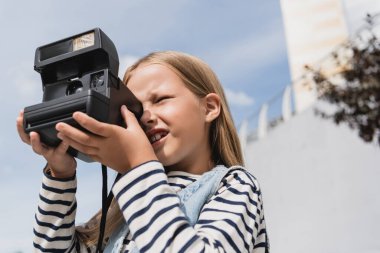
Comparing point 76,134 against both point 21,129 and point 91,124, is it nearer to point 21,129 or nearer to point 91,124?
point 91,124

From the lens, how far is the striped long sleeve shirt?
77cm

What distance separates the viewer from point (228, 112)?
3.95 ft

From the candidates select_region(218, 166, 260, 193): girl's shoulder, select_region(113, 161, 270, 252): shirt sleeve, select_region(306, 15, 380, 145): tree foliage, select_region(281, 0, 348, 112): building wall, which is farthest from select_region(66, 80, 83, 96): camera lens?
select_region(281, 0, 348, 112): building wall

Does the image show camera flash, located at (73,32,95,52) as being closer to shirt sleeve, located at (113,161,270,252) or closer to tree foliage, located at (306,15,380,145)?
shirt sleeve, located at (113,161,270,252)

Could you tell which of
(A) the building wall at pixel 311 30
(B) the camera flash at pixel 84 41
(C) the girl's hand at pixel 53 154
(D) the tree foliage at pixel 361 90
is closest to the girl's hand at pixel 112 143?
(C) the girl's hand at pixel 53 154

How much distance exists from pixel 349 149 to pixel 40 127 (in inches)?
262

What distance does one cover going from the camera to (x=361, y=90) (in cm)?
599

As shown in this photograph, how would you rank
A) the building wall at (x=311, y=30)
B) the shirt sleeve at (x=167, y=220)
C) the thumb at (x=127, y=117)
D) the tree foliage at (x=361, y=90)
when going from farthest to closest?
the building wall at (x=311, y=30) → the tree foliage at (x=361, y=90) → the thumb at (x=127, y=117) → the shirt sleeve at (x=167, y=220)

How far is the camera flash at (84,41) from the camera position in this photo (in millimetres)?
953

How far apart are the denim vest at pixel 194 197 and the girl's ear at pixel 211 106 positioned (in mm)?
171

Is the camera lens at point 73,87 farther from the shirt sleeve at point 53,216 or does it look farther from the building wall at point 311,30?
the building wall at point 311,30

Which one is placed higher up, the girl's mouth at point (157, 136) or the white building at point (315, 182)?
the girl's mouth at point (157, 136)

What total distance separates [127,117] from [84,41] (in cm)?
21

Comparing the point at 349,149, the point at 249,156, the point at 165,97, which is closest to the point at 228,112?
the point at 165,97
